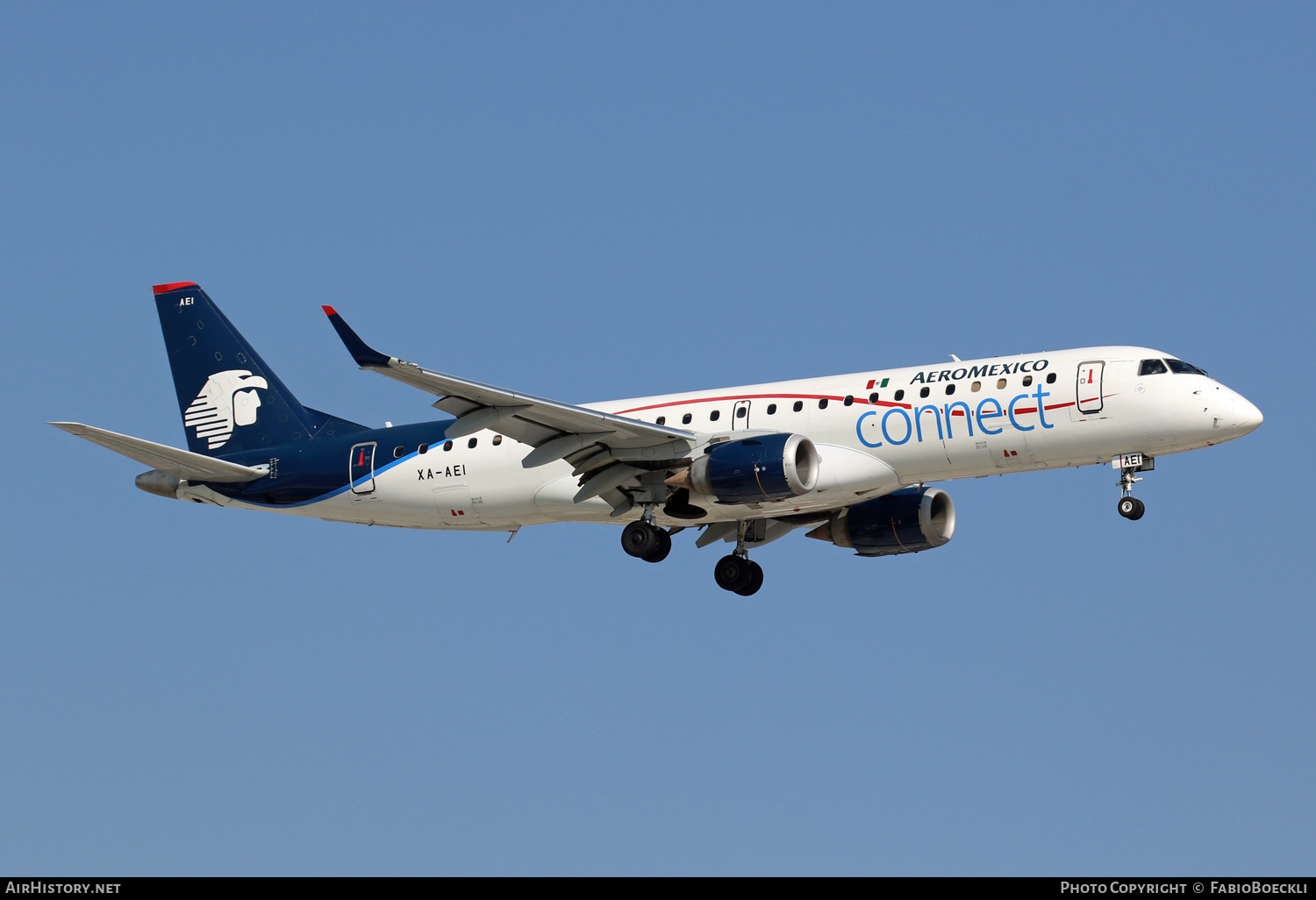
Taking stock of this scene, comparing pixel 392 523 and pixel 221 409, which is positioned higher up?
pixel 221 409

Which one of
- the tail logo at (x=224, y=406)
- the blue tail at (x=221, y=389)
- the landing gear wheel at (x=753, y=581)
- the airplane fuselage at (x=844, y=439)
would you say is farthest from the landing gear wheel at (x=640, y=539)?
the tail logo at (x=224, y=406)

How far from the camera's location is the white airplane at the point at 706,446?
3688 centimetres

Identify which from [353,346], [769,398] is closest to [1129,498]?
[769,398]

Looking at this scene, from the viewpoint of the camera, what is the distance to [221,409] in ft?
151

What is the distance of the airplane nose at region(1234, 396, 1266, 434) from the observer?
36.4 meters

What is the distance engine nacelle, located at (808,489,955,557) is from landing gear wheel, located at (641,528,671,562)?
519 cm

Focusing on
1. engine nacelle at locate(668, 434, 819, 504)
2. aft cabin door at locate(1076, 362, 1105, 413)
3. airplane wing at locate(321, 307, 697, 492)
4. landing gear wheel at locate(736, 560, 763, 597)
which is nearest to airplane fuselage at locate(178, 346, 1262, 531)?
aft cabin door at locate(1076, 362, 1105, 413)

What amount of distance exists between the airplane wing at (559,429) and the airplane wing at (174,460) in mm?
7658

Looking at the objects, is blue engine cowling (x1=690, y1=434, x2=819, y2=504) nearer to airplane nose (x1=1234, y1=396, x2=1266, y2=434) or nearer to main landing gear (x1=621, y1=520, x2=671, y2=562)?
main landing gear (x1=621, y1=520, x2=671, y2=562)

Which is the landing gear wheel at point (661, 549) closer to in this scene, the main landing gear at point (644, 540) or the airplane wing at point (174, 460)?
the main landing gear at point (644, 540)
